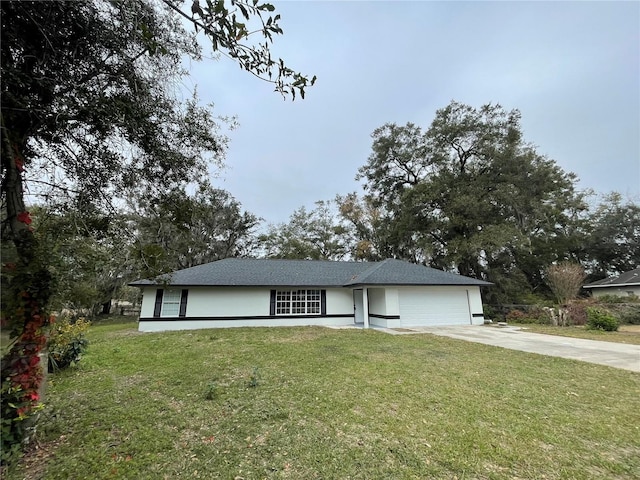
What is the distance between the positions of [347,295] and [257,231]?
17076 millimetres

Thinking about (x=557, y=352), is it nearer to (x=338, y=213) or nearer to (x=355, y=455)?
(x=355, y=455)

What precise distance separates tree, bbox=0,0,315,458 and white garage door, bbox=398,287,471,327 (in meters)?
13.7

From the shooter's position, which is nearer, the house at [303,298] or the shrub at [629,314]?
the house at [303,298]

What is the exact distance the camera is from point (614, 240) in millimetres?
28109

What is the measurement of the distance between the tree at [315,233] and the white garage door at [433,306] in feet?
54.9

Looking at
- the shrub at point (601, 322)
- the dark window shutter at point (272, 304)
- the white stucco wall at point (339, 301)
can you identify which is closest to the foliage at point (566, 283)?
the shrub at point (601, 322)

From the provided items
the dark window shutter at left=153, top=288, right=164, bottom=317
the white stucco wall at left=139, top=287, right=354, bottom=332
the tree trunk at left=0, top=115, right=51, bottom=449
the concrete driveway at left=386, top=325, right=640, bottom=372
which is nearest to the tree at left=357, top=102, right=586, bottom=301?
the concrete driveway at left=386, top=325, right=640, bottom=372

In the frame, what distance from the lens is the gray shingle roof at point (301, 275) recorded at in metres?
15.0

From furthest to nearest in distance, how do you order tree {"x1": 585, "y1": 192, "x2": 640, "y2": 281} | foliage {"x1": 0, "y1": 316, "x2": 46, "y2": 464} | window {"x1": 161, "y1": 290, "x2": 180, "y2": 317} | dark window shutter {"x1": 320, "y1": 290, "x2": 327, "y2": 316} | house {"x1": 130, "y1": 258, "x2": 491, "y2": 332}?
tree {"x1": 585, "y1": 192, "x2": 640, "y2": 281}
dark window shutter {"x1": 320, "y1": 290, "x2": 327, "y2": 316}
house {"x1": 130, "y1": 258, "x2": 491, "y2": 332}
window {"x1": 161, "y1": 290, "x2": 180, "y2": 317}
foliage {"x1": 0, "y1": 316, "x2": 46, "y2": 464}

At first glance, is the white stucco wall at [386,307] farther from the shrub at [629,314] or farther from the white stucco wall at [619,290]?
the white stucco wall at [619,290]

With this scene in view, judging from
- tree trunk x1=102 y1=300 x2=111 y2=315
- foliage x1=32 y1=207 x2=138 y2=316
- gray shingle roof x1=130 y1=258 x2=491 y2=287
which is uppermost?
gray shingle roof x1=130 y1=258 x2=491 y2=287

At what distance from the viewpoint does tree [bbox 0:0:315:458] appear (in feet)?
7.51

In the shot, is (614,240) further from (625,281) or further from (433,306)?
(433,306)

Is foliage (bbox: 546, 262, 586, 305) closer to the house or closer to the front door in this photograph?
the house
